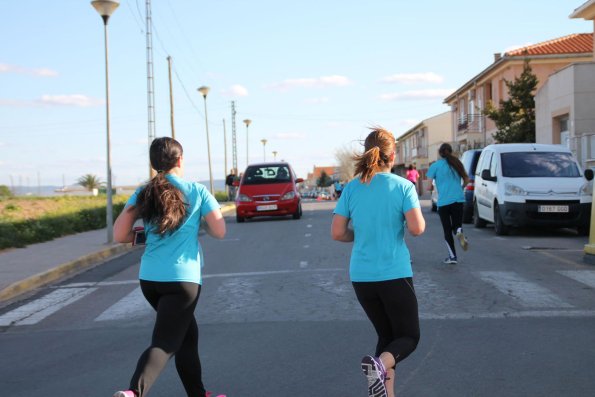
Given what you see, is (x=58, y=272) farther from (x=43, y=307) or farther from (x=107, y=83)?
(x=107, y=83)

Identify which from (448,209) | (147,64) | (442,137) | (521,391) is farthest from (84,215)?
(442,137)

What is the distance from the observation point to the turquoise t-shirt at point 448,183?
10320mm

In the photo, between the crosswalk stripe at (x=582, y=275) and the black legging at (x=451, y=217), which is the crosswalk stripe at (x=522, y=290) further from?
the black legging at (x=451, y=217)

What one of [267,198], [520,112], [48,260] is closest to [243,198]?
[267,198]

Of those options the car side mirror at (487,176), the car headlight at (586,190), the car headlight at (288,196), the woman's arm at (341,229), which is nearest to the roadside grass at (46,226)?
the car headlight at (288,196)

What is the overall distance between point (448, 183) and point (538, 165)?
5803mm

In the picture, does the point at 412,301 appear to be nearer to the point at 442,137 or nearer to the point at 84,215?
the point at 84,215

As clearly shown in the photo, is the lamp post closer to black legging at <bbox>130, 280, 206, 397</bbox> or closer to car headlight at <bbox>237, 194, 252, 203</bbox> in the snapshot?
car headlight at <bbox>237, 194, 252, 203</bbox>

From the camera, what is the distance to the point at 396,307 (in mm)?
4055

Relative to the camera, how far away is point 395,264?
4059mm

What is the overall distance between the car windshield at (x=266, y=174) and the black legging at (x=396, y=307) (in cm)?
1896

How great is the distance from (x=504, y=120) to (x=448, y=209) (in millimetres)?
24006

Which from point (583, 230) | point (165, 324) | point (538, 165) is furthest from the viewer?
point (538, 165)

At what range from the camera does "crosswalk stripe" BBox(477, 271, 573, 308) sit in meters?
7.67
